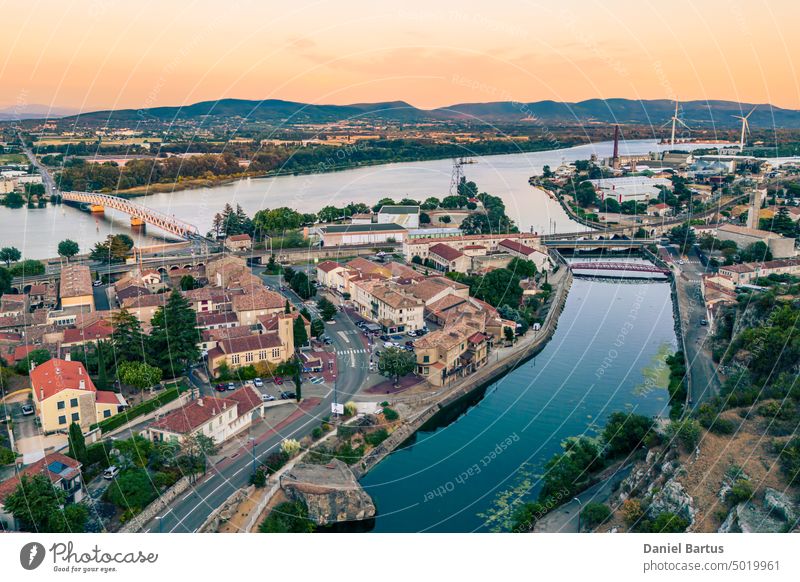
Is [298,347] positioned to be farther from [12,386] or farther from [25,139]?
[25,139]

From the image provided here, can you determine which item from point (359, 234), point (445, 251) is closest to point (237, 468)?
point (445, 251)

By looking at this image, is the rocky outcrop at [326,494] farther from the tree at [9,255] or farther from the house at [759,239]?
the house at [759,239]

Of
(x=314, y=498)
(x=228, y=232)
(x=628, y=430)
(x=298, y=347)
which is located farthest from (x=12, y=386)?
(x=228, y=232)

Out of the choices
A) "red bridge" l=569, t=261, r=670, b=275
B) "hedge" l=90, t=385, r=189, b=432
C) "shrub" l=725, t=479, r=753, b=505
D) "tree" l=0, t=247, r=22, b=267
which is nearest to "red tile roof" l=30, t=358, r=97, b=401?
"hedge" l=90, t=385, r=189, b=432

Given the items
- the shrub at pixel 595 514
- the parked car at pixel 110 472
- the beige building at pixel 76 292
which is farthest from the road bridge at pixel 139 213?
the shrub at pixel 595 514

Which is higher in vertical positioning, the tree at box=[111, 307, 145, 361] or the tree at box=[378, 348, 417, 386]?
the tree at box=[111, 307, 145, 361]

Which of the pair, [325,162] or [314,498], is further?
[325,162]

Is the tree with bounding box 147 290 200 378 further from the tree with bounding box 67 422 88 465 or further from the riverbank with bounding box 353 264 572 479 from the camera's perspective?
the riverbank with bounding box 353 264 572 479
